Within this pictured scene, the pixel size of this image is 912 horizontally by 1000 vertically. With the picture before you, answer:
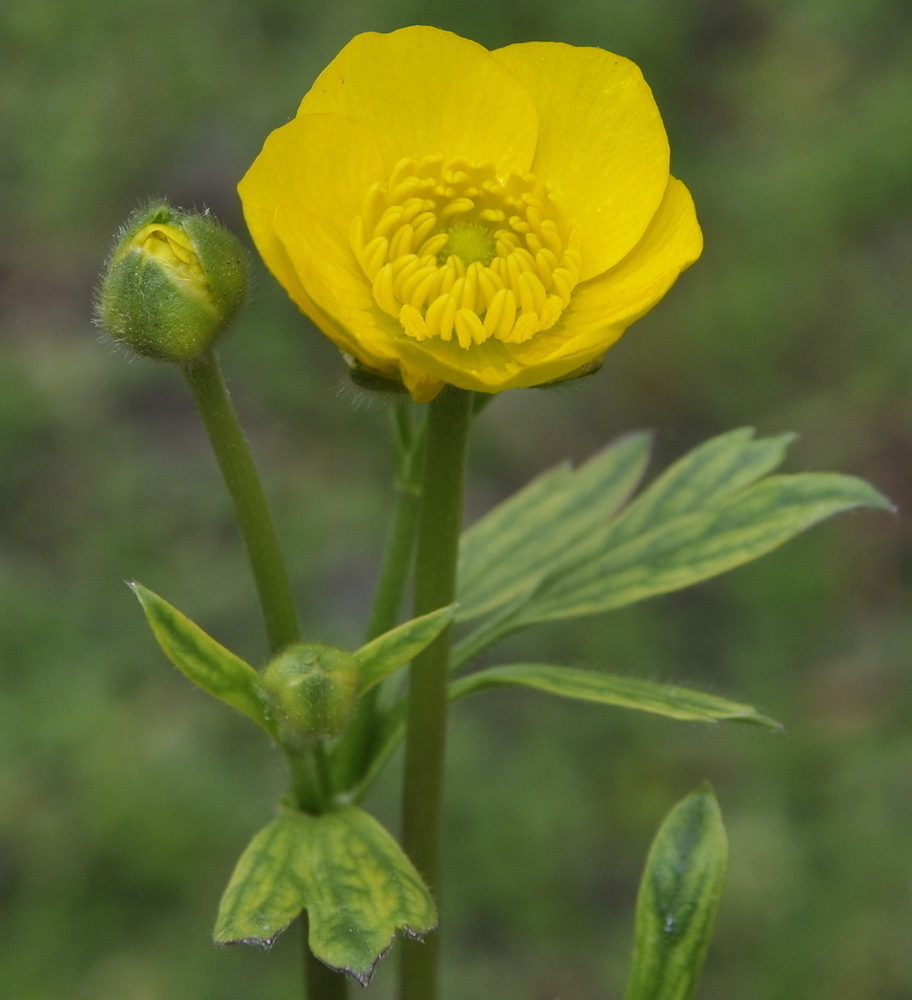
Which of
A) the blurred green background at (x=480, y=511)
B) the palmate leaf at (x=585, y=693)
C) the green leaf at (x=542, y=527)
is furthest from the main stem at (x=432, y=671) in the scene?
the blurred green background at (x=480, y=511)

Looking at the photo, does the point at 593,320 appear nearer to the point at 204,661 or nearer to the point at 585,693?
the point at 585,693

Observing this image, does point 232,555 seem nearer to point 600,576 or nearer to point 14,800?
point 14,800

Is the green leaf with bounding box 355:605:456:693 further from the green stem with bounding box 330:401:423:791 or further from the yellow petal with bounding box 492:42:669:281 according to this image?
the yellow petal with bounding box 492:42:669:281

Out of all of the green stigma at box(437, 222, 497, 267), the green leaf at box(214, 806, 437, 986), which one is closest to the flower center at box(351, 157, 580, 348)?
the green stigma at box(437, 222, 497, 267)

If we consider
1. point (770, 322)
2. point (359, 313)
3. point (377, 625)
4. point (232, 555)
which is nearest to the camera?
point (359, 313)

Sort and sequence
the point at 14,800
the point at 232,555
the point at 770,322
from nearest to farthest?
the point at 14,800, the point at 232,555, the point at 770,322

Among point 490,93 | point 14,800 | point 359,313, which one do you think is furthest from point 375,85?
point 14,800

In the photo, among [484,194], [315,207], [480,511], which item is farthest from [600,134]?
[480,511]
